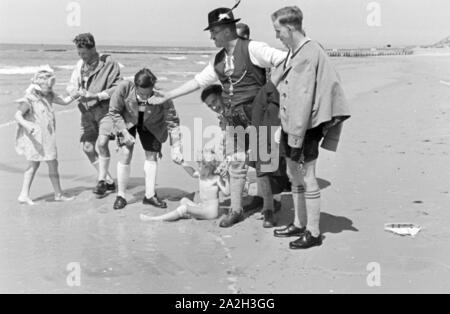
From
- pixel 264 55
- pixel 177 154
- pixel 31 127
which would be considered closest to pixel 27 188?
pixel 31 127

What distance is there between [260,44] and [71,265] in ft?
8.17

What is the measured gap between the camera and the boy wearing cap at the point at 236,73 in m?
5.07

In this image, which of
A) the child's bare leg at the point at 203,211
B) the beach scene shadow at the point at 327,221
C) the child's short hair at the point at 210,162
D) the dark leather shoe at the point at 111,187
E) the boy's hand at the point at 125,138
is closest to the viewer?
the beach scene shadow at the point at 327,221

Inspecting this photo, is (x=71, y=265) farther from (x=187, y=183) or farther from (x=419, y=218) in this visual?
(x=419, y=218)

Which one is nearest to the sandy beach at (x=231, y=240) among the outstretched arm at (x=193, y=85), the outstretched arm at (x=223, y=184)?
the outstretched arm at (x=223, y=184)

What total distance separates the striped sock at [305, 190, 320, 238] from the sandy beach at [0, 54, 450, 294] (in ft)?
0.55

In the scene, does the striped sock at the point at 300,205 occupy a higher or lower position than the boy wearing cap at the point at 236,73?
lower

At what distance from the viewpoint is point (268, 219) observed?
5340 millimetres

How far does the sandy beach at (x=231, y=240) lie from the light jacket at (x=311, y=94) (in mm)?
1041

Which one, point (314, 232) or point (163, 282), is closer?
point (163, 282)

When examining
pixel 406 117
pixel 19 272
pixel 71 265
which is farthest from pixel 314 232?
pixel 406 117

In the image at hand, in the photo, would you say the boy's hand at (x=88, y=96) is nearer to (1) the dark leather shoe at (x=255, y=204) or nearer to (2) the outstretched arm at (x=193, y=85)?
(2) the outstretched arm at (x=193, y=85)

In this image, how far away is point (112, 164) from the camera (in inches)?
310

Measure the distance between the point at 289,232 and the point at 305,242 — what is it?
1.00ft
